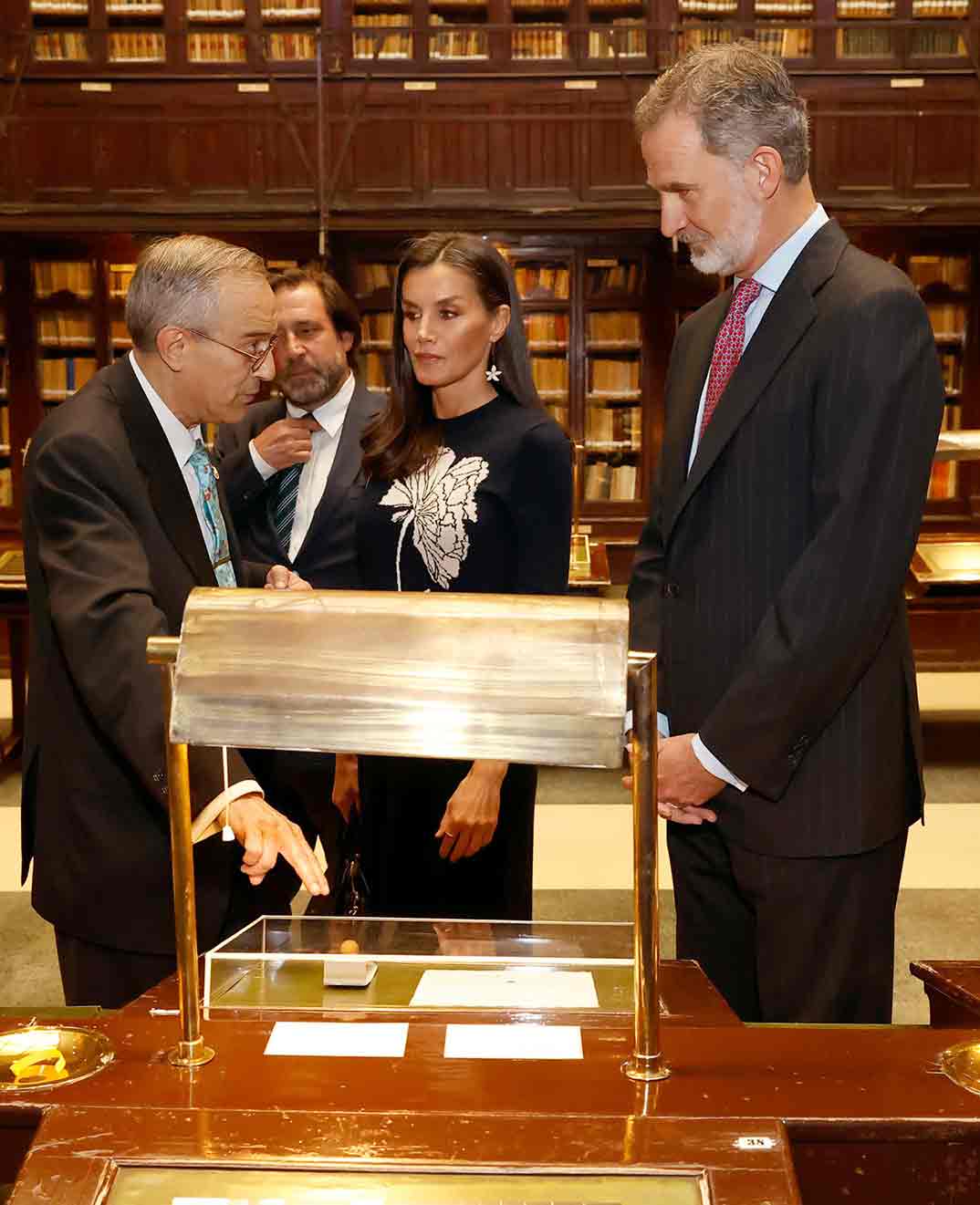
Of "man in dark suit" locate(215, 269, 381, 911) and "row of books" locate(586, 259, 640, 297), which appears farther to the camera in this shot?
"row of books" locate(586, 259, 640, 297)

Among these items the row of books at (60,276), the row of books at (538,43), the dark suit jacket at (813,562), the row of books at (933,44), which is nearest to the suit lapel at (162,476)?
the dark suit jacket at (813,562)

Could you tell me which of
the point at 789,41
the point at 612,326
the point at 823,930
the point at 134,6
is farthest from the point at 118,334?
the point at 823,930

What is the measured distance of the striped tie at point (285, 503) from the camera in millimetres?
3518

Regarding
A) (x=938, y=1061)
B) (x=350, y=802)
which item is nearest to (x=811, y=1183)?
(x=938, y=1061)

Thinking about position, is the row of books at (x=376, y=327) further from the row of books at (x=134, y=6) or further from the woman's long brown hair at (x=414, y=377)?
the woman's long brown hair at (x=414, y=377)

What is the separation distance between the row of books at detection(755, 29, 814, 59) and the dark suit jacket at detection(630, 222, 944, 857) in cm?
943

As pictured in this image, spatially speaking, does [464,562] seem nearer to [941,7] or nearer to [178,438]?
[178,438]

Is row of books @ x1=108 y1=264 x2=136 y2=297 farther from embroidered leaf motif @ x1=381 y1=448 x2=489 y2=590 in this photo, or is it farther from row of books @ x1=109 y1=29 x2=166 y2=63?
embroidered leaf motif @ x1=381 y1=448 x2=489 y2=590

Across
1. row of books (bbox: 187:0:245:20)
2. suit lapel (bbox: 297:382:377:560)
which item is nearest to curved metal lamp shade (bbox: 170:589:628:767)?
suit lapel (bbox: 297:382:377:560)

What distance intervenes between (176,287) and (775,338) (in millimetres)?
882

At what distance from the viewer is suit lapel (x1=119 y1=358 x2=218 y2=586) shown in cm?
209

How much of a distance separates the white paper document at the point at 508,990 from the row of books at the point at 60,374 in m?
10.0

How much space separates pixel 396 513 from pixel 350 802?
0.69 metres

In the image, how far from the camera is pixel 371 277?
11000 mm
